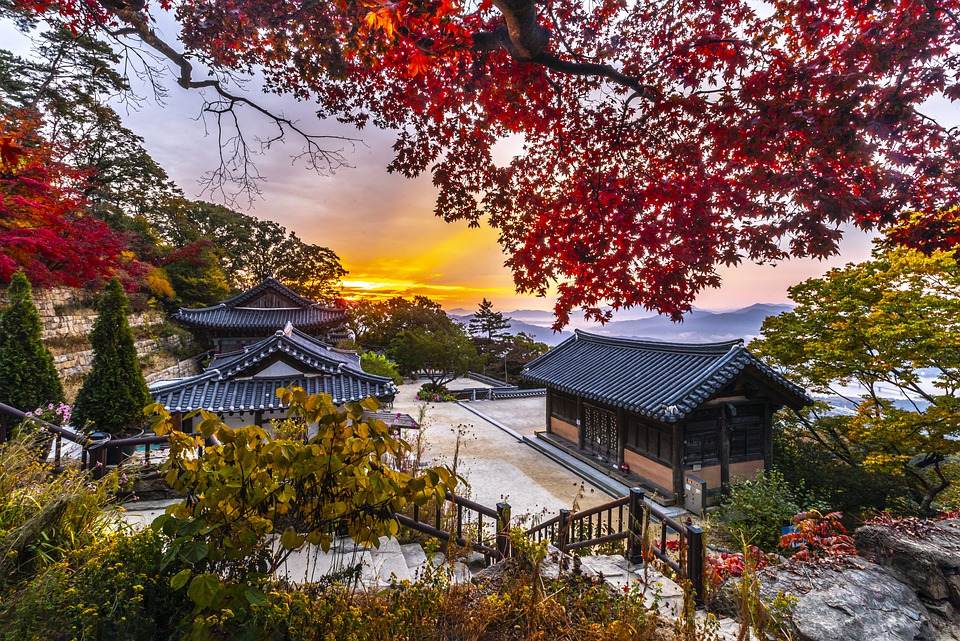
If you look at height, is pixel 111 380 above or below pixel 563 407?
above

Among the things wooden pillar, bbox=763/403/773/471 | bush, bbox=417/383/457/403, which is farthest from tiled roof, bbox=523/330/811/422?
bush, bbox=417/383/457/403

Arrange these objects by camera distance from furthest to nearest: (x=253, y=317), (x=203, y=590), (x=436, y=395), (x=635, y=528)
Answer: (x=436, y=395), (x=253, y=317), (x=635, y=528), (x=203, y=590)

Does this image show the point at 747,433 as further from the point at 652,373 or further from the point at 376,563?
the point at 376,563

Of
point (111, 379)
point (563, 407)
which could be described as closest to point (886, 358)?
point (563, 407)

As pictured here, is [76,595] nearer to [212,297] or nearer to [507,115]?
[507,115]

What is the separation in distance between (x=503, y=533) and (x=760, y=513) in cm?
618

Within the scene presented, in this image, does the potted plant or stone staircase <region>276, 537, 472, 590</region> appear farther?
the potted plant

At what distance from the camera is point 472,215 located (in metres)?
5.19

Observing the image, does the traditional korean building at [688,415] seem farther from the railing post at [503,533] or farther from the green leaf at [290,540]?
the green leaf at [290,540]

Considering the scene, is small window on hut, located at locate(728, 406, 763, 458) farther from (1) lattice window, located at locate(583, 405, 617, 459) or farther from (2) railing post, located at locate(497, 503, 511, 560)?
(2) railing post, located at locate(497, 503, 511, 560)

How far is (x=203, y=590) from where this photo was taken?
1.86 meters

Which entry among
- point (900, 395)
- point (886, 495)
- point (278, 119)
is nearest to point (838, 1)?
point (278, 119)

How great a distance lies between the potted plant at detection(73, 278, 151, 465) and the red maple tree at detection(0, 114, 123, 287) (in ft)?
12.6

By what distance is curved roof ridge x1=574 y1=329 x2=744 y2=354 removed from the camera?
422 inches
